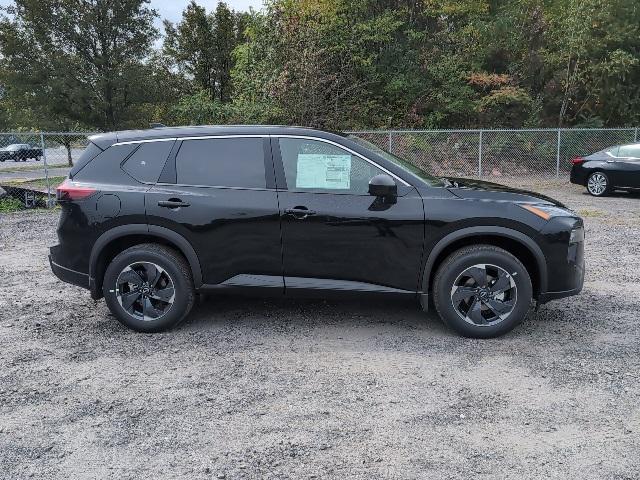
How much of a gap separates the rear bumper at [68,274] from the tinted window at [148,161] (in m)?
0.95

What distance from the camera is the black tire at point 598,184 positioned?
13633mm

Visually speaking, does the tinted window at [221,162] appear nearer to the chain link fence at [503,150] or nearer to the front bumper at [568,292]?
the front bumper at [568,292]

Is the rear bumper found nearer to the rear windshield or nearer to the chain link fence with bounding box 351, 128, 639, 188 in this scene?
the rear windshield

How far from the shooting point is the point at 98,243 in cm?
455

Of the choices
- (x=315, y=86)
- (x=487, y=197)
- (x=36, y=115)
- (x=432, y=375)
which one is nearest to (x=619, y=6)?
(x=315, y=86)

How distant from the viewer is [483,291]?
4.34 meters

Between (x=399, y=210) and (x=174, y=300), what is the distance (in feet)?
6.55

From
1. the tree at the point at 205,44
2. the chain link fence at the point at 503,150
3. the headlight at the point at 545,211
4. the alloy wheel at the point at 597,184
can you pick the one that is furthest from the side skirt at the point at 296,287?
the tree at the point at 205,44

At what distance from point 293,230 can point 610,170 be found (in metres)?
11.7

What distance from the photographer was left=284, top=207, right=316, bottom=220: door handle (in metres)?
4.40

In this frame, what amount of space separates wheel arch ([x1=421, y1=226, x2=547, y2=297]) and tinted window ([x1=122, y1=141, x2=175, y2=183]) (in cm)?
237

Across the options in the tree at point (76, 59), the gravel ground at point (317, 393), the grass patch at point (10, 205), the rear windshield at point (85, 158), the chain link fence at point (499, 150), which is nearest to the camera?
the gravel ground at point (317, 393)

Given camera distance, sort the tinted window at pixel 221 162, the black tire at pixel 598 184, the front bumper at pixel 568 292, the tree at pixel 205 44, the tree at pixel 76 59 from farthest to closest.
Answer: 1. the tree at pixel 205 44
2. the tree at pixel 76 59
3. the black tire at pixel 598 184
4. the tinted window at pixel 221 162
5. the front bumper at pixel 568 292

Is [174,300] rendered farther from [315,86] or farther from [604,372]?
[315,86]
